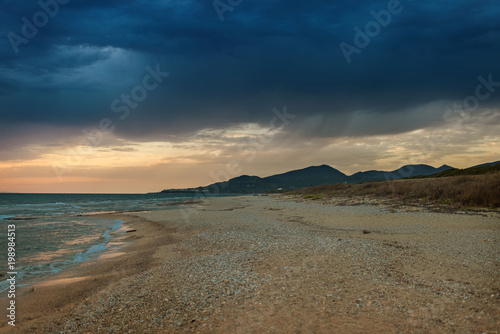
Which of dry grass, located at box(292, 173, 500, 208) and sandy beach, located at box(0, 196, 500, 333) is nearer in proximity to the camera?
sandy beach, located at box(0, 196, 500, 333)

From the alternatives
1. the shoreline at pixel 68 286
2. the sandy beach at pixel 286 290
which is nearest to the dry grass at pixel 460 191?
the sandy beach at pixel 286 290

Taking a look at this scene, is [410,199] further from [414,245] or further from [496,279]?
[496,279]

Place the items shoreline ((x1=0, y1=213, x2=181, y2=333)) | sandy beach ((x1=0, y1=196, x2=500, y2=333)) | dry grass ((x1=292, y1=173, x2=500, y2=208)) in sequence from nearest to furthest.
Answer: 1. sandy beach ((x1=0, y1=196, x2=500, y2=333))
2. shoreline ((x1=0, y1=213, x2=181, y2=333))
3. dry grass ((x1=292, y1=173, x2=500, y2=208))

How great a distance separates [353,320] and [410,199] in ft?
87.9

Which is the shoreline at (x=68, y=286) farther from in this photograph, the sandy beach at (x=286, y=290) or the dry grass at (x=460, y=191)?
the dry grass at (x=460, y=191)

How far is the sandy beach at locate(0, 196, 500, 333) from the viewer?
18.0 feet

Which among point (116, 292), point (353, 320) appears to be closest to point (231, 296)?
point (353, 320)

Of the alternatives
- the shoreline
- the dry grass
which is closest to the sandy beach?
the shoreline

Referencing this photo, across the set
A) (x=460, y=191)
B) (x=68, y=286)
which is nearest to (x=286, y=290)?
(x=68, y=286)

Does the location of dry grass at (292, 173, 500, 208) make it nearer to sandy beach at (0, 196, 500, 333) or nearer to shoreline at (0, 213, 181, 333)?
sandy beach at (0, 196, 500, 333)

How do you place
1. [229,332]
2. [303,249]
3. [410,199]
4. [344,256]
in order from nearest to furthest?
[229,332] → [344,256] → [303,249] → [410,199]

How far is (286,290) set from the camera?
6980 millimetres

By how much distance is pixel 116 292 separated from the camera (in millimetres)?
7656

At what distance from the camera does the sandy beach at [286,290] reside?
216 inches
